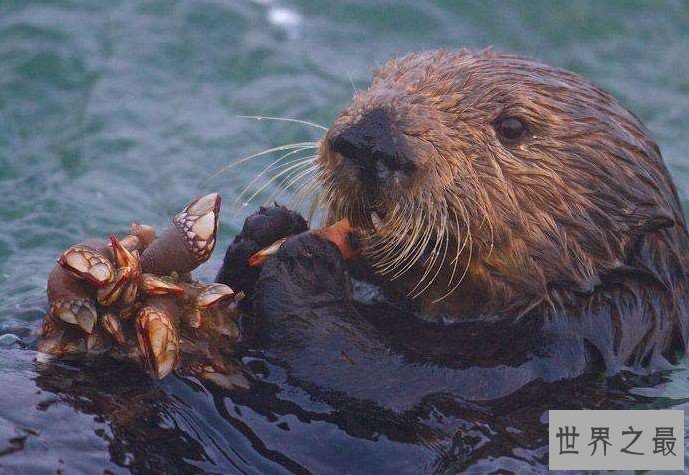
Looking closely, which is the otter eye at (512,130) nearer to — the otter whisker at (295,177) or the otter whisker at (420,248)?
the otter whisker at (420,248)

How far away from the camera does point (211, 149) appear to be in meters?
8.30

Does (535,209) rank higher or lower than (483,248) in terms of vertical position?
higher

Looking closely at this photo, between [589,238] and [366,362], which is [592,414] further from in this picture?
[366,362]

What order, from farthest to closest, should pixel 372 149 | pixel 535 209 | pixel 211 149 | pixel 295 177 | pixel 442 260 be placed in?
1. pixel 211 149
2. pixel 295 177
3. pixel 535 209
4. pixel 442 260
5. pixel 372 149

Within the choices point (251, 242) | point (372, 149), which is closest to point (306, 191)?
point (251, 242)

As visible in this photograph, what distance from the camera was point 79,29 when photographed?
9.12 metres

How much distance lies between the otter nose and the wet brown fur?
0.05 meters

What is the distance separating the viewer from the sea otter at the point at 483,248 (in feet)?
14.0

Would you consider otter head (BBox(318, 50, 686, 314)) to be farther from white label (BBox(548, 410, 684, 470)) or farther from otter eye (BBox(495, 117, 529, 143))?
white label (BBox(548, 410, 684, 470))

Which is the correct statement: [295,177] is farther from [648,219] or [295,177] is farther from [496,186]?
Answer: [648,219]

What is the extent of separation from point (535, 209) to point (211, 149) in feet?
13.8

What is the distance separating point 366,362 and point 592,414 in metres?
1.01

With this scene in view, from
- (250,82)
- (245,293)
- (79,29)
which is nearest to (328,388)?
(245,293)

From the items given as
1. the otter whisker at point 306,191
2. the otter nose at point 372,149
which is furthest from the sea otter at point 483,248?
the otter whisker at point 306,191
